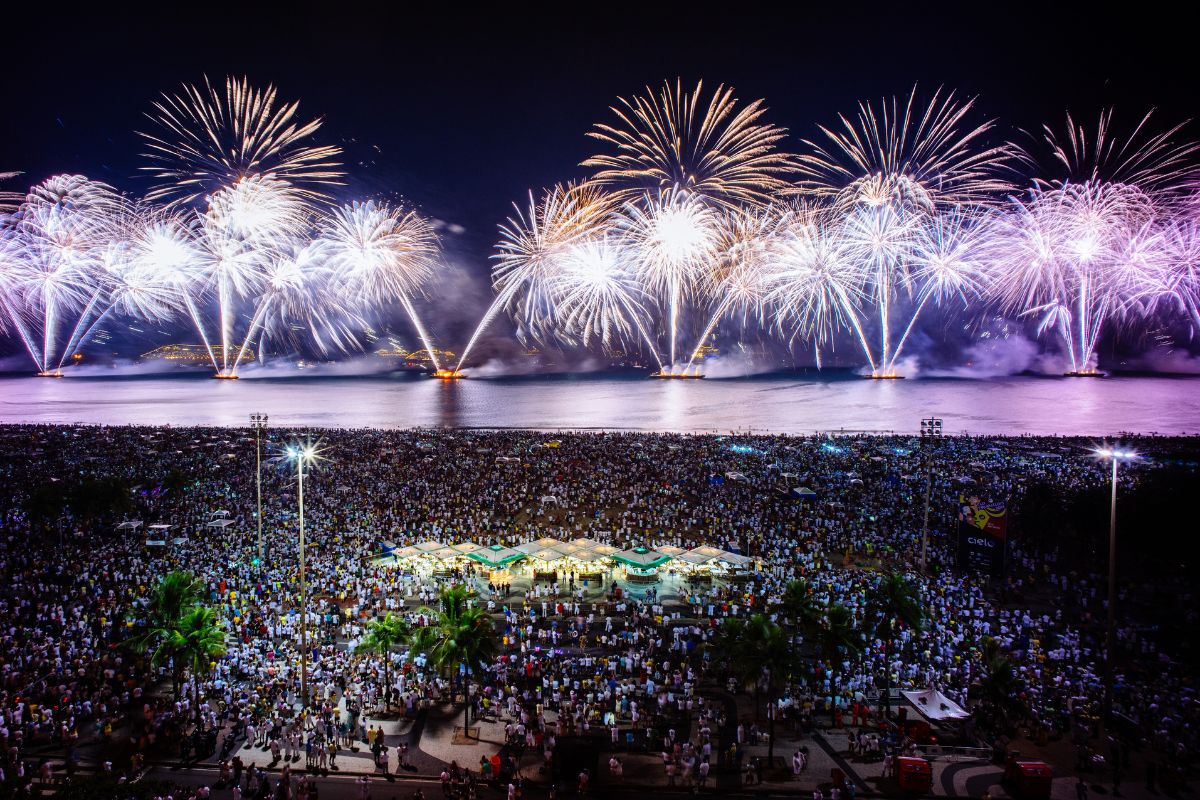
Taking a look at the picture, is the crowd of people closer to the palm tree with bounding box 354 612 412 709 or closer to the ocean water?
the palm tree with bounding box 354 612 412 709

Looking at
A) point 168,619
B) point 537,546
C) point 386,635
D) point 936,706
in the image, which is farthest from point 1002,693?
point 168,619

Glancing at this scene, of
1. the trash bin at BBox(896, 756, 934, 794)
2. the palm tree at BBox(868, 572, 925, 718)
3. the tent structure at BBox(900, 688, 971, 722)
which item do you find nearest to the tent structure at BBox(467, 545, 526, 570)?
the palm tree at BBox(868, 572, 925, 718)

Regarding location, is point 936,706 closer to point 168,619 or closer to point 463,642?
point 463,642

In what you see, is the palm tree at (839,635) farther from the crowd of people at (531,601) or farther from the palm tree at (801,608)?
the crowd of people at (531,601)

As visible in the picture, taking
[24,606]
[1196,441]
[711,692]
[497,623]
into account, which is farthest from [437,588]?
[1196,441]

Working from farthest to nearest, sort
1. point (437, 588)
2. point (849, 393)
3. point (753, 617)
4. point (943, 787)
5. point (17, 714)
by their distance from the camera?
1. point (849, 393)
2. point (437, 588)
3. point (753, 617)
4. point (17, 714)
5. point (943, 787)

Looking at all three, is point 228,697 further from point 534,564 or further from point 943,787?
point 943,787
